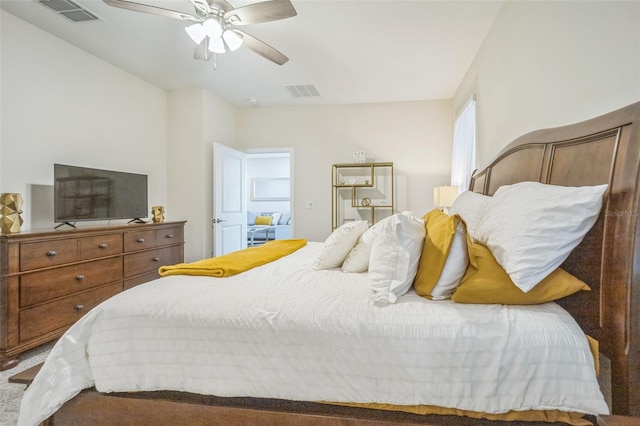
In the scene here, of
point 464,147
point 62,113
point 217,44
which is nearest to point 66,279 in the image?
point 62,113

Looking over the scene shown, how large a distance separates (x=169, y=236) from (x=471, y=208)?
3284mm

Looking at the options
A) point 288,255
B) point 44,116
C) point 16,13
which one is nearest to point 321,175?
point 288,255

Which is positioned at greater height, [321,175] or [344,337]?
[321,175]

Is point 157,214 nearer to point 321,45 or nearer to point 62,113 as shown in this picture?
point 62,113

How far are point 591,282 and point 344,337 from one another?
0.90 metres

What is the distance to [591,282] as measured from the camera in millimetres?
1103

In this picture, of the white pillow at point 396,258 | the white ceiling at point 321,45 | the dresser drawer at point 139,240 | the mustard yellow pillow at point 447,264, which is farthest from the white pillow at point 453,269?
the dresser drawer at point 139,240

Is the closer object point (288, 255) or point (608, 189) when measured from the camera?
point (608, 189)

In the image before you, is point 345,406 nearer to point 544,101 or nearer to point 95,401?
point 95,401

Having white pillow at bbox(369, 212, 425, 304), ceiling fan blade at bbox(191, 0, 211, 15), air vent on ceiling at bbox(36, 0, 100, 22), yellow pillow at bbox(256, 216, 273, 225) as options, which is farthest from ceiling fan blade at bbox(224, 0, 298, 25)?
yellow pillow at bbox(256, 216, 273, 225)

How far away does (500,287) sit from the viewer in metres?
1.13

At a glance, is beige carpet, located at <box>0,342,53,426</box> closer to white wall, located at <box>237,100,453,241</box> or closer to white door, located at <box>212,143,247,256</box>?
white door, located at <box>212,143,247,256</box>

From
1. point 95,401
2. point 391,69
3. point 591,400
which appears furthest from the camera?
point 391,69

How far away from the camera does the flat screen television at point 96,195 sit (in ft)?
8.97
